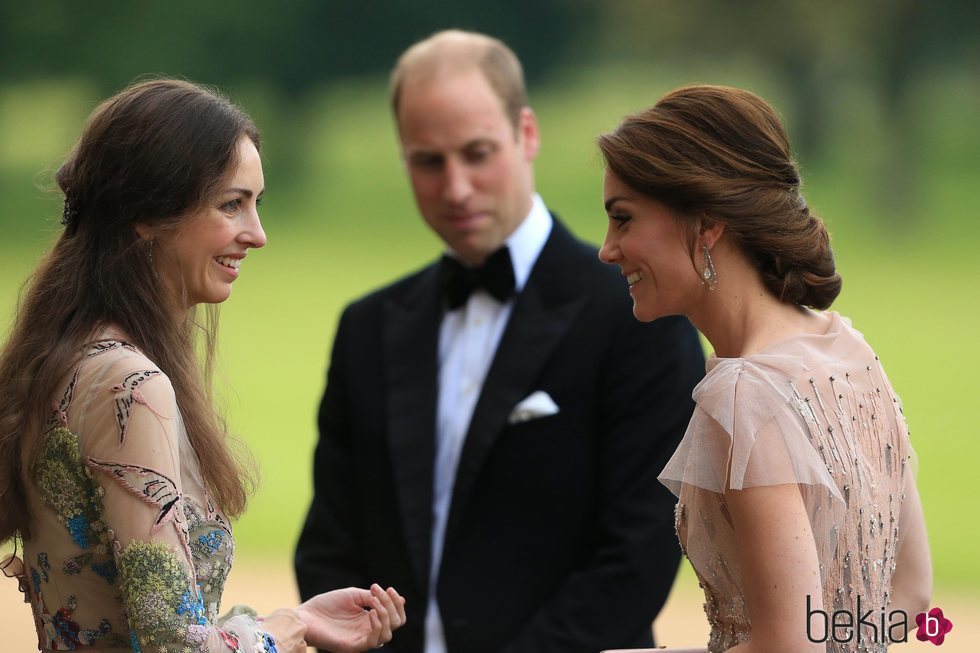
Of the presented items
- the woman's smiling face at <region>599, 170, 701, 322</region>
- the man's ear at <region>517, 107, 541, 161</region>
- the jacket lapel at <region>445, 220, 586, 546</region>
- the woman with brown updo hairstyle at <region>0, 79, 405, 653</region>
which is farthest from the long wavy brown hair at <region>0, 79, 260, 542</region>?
the man's ear at <region>517, 107, 541, 161</region>

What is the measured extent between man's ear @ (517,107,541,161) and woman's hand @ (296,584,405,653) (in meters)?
1.46

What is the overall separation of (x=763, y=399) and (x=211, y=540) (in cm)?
82

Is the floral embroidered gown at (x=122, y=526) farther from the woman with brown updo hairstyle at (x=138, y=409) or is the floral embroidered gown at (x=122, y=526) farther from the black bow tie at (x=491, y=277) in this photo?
the black bow tie at (x=491, y=277)

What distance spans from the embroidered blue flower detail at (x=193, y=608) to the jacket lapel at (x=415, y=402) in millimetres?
1149

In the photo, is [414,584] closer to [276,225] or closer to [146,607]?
[146,607]

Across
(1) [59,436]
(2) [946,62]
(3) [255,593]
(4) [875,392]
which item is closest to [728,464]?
(4) [875,392]

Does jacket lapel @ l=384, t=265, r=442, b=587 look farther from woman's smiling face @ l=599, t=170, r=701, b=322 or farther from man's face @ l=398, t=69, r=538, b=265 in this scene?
woman's smiling face @ l=599, t=170, r=701, b=322

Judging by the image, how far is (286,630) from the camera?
1.92 meters

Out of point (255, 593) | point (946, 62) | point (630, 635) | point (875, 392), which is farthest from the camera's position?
point (946, 62)

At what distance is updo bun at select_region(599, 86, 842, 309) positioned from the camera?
1864 millimetres

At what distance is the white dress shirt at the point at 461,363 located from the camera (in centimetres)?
286

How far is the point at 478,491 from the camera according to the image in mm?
2832

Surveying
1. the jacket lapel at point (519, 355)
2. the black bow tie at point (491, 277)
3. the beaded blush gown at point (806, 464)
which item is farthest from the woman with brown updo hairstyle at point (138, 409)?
the black bow tie at point (491, 277)

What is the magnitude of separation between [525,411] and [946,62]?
29.6 feet
